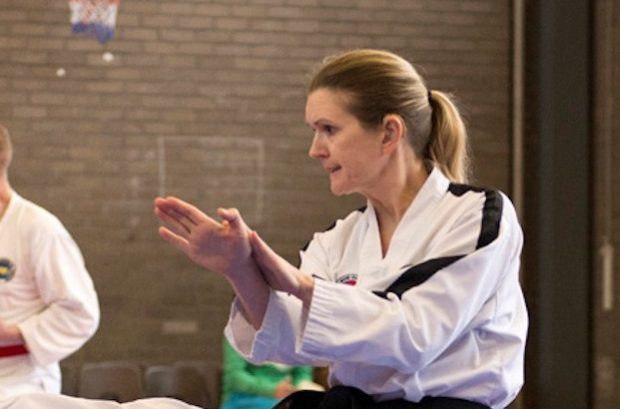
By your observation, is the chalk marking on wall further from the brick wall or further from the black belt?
the black belt

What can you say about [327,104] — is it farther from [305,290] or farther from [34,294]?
[34,294]

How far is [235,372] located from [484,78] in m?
2.62

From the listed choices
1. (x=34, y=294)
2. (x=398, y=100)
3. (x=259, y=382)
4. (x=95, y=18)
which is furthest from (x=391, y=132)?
(x=95, y=18)

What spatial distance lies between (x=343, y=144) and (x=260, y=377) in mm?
2793

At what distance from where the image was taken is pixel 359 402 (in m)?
2.16

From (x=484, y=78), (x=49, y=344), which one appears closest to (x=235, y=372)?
(x=49, y=344)

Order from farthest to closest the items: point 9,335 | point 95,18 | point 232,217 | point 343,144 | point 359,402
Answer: point 95,18
point 9,335
point 343,144
point 359,402
point 232,217

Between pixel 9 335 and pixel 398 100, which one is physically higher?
pixel 398 100

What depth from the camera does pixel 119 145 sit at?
6.47 m

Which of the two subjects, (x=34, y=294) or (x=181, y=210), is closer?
(x=181, y=210)

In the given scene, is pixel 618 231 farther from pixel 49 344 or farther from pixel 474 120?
pixel 49 344

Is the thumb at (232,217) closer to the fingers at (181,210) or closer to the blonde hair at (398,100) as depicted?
the fingers at (181,210)

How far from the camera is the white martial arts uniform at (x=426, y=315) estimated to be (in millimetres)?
2008

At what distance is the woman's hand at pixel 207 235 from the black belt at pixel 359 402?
1.12ft
